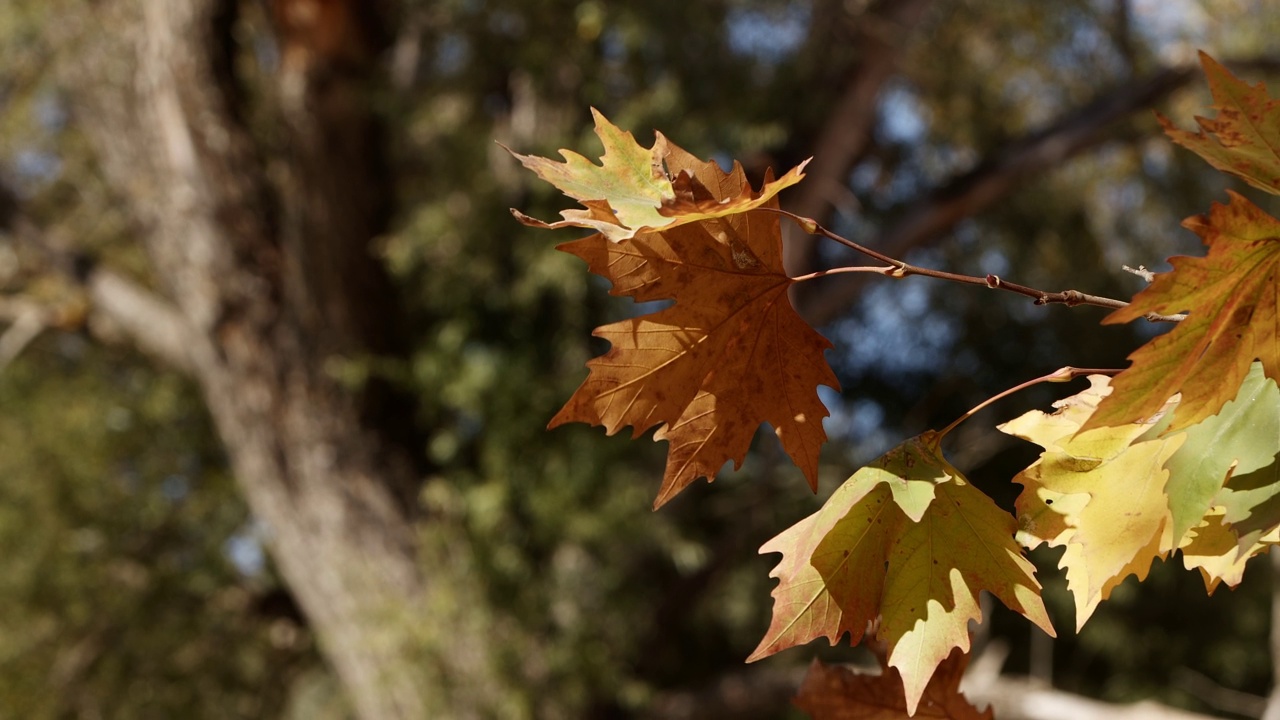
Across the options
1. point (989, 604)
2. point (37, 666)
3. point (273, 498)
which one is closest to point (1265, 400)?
point (273, 498)

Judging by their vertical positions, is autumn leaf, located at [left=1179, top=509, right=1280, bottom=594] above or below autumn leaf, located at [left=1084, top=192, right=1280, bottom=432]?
below

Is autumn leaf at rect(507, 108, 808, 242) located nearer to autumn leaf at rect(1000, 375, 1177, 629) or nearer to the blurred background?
autumn leaf at rect(1000, 375, 1177, 629)

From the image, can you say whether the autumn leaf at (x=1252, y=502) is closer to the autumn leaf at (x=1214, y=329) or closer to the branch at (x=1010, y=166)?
the autumn leaf at (x=1214, y=329)

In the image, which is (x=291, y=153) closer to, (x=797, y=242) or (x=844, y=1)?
(x=797, y=242)

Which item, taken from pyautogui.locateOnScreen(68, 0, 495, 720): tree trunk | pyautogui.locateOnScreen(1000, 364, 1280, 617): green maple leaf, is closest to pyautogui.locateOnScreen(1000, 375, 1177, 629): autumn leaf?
pyautogui.locateOnScreen(1000, 364, 1280, 617): green maple leaf

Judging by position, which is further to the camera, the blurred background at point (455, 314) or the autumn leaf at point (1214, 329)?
the blurred background at point (455, 314)

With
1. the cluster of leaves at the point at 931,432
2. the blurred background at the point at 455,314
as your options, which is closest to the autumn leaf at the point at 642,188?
the cluster of leaves at the point at 931,432
